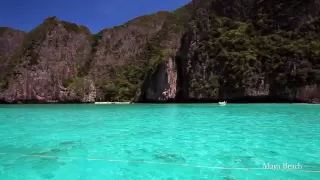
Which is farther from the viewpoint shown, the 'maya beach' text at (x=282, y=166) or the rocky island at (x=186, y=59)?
the rocky island at (x=186, y=59)

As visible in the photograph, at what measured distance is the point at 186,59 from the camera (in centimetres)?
6494

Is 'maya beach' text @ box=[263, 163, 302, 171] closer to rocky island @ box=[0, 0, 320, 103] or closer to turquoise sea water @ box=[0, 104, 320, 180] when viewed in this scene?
turquoise sea water @ box=[0, 104, 320, 180]

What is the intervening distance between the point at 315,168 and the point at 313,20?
56.1 meters

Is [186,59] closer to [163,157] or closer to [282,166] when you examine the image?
[163,157]

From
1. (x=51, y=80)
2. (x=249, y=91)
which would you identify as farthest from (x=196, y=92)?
(x=51, y=80)

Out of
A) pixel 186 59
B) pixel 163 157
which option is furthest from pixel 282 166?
pixel 186 59

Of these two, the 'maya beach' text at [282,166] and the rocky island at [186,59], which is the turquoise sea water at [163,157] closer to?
the 'maya beach' text at [282,166]

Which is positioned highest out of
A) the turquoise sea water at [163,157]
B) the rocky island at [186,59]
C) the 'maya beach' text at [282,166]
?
the rocky island at [186,59]

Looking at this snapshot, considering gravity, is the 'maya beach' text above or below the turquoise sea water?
above

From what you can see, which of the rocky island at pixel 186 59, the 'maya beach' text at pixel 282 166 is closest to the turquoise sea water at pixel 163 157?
the 'maya beach' text at pixel 282 166

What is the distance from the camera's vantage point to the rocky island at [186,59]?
50125mm

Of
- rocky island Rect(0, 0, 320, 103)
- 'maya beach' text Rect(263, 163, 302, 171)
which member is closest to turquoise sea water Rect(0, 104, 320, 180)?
'maya beach' text Rect(263, 163, 302, 171)

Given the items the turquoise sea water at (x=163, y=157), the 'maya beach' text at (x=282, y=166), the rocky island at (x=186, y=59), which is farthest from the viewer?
the rocky island at (x=186, y=59)

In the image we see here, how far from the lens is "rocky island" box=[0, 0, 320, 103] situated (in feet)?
164
